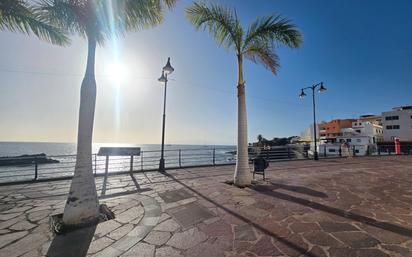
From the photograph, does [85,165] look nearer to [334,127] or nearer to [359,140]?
[359,140]

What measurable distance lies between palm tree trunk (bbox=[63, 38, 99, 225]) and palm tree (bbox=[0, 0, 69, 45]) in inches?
66.2

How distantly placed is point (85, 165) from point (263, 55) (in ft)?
19.4

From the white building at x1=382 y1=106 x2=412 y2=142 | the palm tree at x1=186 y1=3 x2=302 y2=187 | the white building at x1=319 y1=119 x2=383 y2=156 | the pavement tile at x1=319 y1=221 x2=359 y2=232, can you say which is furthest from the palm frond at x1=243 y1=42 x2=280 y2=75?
the white building at x1=382 y1=106 x2=412 y2=142

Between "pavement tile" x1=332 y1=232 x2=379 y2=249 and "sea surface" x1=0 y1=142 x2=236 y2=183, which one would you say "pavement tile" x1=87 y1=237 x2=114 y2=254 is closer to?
"sea surface" x1=0 y1=142 x2=236 y2=183

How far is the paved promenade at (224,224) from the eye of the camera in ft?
8.48

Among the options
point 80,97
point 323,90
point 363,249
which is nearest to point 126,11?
point 80,97

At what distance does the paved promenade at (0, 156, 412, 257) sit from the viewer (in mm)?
2586

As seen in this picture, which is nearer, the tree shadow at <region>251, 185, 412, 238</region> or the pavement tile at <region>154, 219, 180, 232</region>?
the tree shadow at <region>251, 185, 412, 238</region>

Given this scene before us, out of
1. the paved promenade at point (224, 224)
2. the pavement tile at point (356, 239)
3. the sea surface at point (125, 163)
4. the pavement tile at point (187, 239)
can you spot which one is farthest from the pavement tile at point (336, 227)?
the sea surface at point (125, 163)

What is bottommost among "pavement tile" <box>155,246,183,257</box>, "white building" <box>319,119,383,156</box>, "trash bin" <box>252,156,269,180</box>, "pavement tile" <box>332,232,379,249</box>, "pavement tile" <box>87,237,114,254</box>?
"pavement tile" <box>87,237,114,254</box>

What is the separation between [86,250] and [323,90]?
16.7 meters

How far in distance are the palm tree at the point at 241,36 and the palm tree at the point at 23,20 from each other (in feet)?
12.1

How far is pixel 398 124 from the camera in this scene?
4272 centimetres

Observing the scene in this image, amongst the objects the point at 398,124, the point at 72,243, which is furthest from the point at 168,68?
the point at 398,124
